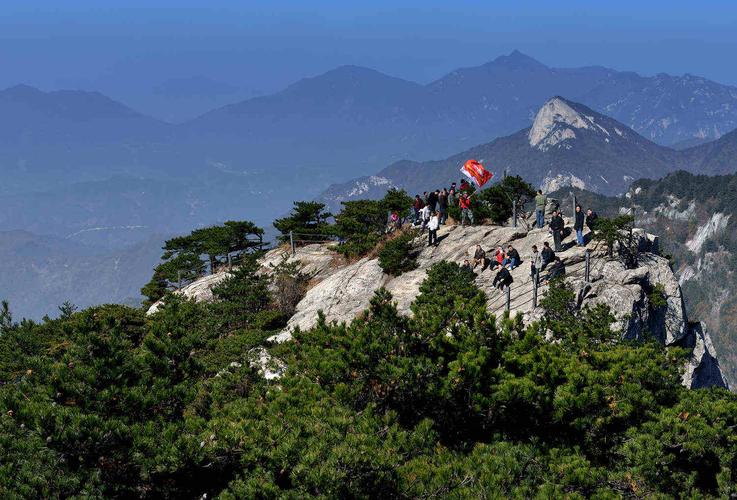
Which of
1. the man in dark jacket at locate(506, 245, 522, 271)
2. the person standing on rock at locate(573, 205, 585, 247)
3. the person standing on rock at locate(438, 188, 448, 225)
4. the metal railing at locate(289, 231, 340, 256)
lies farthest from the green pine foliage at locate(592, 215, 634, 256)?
the metal railing at locate(289, 231, 340, 256)

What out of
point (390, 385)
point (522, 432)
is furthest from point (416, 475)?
point (522, 432)

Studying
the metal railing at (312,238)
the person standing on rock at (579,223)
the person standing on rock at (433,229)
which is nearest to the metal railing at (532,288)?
the person standing on rock at (579,223)

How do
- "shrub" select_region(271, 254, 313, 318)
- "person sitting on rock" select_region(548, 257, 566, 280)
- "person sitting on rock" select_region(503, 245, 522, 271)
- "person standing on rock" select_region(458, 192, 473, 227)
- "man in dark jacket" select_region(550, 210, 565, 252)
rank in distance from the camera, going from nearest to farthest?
"person sitting on rock" select_region(548, 257, 566, 280) → "person sitting on rock" select_region(503, 245, 522, 271) → "man in dark jacket" select_region(550, 210, 565, 252) → "shrub" select_region(271, 254, 313, 318) → "person standing on rock" select_region(458, 192, 473, 227)

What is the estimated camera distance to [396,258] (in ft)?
108

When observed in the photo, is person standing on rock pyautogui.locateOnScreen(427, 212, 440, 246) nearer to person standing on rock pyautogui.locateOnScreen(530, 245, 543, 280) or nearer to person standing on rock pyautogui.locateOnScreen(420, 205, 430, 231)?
person standing on rock pyautogui.locateOnScreen(420, 205, 430, 231)

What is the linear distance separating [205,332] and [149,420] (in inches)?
613

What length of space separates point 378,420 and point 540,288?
14998 mm

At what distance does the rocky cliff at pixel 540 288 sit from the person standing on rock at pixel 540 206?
922mm

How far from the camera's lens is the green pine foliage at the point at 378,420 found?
1129cm

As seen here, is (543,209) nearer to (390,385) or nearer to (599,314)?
(599,314)

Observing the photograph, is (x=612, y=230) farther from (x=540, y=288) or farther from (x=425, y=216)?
(x=425, y=216)

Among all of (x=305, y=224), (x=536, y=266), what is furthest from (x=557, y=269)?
(x=305, y=224)

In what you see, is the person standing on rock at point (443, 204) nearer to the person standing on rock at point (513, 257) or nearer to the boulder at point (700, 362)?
the person standing on rock at point (513, 257)

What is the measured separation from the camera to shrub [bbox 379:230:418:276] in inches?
1293
